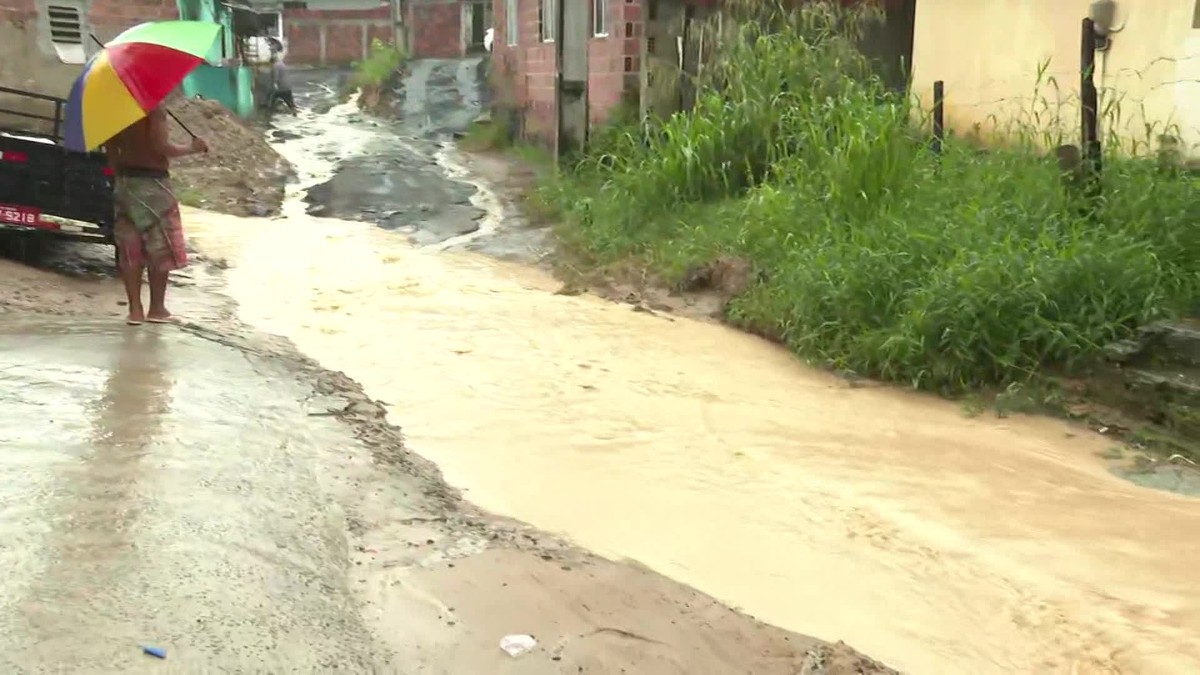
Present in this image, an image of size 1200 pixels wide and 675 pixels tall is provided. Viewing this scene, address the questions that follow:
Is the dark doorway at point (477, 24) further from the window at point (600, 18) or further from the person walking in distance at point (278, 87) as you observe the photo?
the window at point (600, 18)

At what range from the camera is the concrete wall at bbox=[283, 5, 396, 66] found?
33438mm

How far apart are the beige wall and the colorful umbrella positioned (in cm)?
576

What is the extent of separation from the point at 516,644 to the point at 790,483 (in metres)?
2.29

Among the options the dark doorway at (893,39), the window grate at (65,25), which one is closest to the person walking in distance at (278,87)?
the window grate at (65,25)

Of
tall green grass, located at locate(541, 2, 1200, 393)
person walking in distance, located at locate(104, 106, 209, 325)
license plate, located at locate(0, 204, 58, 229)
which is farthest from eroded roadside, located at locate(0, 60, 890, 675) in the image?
tall green grass, located at locate(541, 2, 1200, 393)

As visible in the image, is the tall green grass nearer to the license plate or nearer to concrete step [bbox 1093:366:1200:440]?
concrete step [bbox 1093:366:1200:440]

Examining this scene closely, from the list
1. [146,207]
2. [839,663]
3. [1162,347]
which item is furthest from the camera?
[146,207]

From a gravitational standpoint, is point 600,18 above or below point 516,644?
above

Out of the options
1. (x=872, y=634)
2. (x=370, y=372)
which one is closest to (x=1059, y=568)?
(x=872, y=634)

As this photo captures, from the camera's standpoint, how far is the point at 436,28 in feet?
108

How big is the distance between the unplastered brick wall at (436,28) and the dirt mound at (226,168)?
17.1 metres

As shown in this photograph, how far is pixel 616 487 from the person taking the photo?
463 cm

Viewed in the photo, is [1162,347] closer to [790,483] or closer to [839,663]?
[790,483]

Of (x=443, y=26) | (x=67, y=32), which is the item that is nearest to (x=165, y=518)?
(x=67, y=32)
